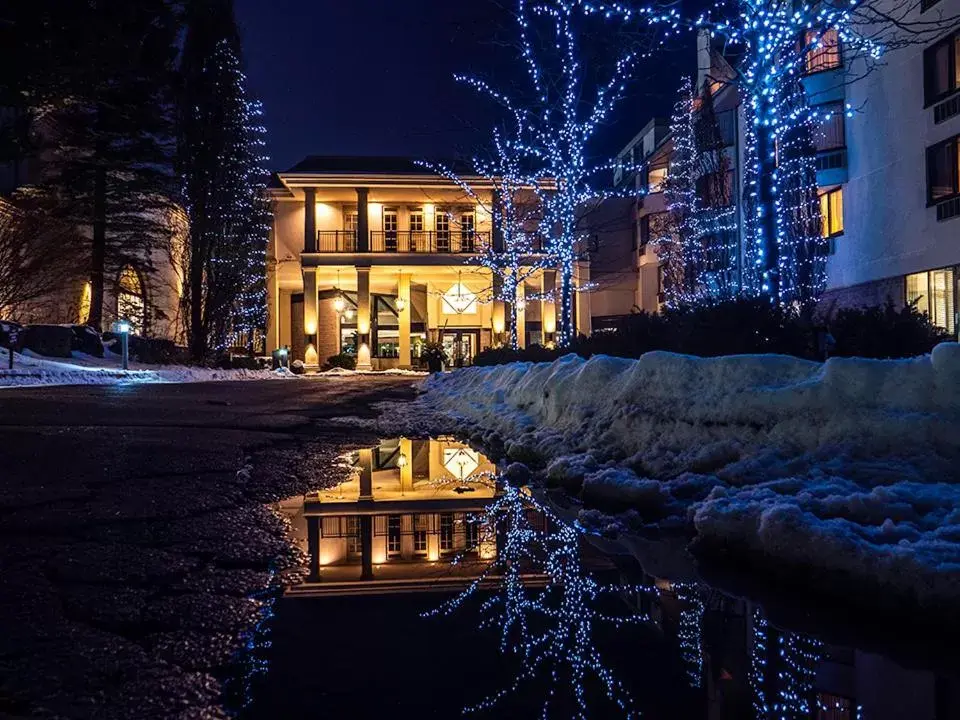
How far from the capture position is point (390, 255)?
137 ft

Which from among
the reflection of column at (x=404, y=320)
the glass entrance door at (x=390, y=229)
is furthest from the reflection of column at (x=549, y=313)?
the glass entrance door at (x=390, y=229)

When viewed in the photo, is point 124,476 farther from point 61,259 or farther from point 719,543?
point 61,259

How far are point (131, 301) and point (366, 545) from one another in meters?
32.3

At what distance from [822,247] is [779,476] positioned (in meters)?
20.2

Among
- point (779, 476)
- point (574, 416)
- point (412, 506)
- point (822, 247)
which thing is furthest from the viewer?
point (822, 247)

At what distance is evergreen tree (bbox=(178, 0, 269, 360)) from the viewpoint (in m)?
30.3

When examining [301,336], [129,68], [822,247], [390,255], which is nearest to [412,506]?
[129,68]

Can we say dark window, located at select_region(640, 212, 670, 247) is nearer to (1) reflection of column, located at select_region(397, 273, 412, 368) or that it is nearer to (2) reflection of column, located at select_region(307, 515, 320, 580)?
(1) reflection of column, located at select_region(397, 273, 412, 368)

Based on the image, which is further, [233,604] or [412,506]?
[412,506]

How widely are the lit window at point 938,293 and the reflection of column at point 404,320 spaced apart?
86.9 feet

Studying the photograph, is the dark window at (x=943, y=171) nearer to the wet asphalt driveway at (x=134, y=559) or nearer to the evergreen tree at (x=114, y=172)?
the wet asphalt driveway at (x=134, y=559)

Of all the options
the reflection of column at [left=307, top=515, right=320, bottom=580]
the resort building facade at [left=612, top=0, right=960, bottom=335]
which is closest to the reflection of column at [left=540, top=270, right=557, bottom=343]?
the resort building facade at [left=612, top=0, right=960, bottom=335]

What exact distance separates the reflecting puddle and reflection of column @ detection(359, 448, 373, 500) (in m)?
1.32

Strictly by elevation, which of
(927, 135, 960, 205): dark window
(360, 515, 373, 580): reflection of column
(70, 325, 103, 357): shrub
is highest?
(927, 135, 960, 205): dark window
